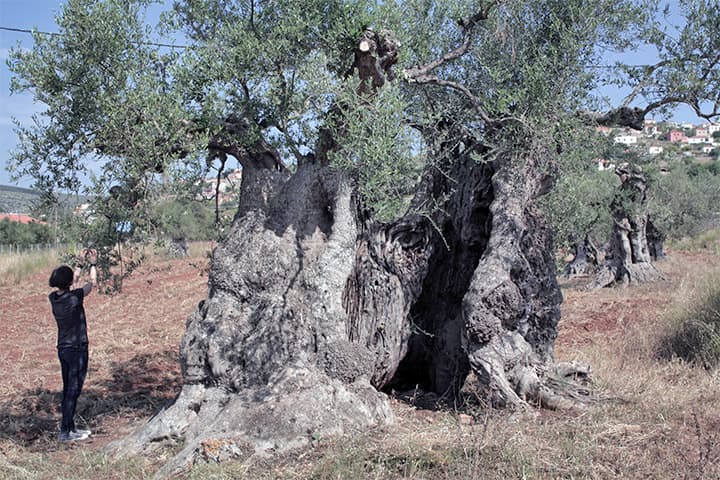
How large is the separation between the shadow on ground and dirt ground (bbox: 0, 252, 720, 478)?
0.04 ft

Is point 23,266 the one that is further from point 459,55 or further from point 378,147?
point 378,147

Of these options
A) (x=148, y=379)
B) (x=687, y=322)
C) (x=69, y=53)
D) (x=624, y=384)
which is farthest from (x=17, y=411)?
(x=687, y=322)

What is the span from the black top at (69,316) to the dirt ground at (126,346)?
1102 millimetres

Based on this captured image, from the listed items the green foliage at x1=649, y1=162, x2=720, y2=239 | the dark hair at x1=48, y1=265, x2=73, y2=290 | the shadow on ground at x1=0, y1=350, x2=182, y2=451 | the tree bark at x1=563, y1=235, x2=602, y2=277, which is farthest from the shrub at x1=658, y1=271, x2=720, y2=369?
the green foliage at x1=649, y1=162, x2=720, y2=239

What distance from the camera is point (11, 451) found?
7.10 metres

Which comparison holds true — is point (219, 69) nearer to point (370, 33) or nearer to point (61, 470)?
point (370, 33)

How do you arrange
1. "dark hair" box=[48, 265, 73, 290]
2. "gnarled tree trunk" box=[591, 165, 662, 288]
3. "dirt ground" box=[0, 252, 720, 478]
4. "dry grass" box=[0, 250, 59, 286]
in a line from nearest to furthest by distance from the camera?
"dark hair" box=[48, 265, 73, 290], "dirt ground" box=[0, 252, 720, 478], "gnarled tree trunk" box=[591, 165, 662, 288], "dry grass" box=[0, 250, 59, 286]

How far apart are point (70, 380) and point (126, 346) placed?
5.77 m

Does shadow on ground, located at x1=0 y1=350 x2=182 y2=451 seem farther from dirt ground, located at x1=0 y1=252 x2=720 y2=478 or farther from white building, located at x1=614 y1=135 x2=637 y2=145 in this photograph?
white building, located at x1=614 y1=135 x2=637 y2=145

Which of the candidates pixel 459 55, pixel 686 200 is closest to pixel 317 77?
pixel 459 55

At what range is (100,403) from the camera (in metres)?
9.20

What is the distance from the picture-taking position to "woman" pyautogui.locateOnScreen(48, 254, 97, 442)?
750 centimetres

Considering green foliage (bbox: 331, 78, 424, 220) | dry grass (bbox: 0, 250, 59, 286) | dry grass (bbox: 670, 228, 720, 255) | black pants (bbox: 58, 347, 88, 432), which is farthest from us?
dry grass (bbox: 670, 228, 720, 255)

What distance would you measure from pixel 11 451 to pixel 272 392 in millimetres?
2883
